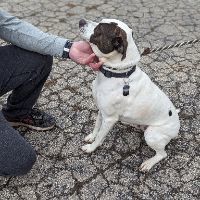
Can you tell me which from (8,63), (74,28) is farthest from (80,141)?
(74,28)

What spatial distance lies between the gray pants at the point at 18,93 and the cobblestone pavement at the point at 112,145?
0.34 meters

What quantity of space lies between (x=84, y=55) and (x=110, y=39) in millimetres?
518

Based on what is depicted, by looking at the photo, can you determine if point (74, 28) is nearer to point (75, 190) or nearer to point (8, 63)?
point (8, 63)

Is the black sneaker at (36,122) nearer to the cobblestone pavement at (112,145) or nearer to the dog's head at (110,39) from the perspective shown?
the cobblestone pavement at (112,145)

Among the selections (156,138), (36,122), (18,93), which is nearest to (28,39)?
(18,93)

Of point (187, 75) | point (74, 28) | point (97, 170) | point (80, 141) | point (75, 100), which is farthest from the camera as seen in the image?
point (74, 28)

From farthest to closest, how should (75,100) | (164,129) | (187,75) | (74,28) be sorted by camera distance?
1. (74,28)
2. (187,75)
3. (75,100)
4. (164,129)

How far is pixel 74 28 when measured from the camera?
6.02 metres

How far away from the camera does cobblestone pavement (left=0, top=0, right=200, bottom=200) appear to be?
135 inches

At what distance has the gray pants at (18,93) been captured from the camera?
122 inches

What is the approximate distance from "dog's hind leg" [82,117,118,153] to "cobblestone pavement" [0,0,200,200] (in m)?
0.07

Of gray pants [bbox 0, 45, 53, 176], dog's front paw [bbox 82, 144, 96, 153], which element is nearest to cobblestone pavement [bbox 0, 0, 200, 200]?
dog's front paw [bbox 82, 144, 96, 153]

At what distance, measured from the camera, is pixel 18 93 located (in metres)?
3.75

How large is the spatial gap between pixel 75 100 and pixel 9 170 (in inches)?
61.1
